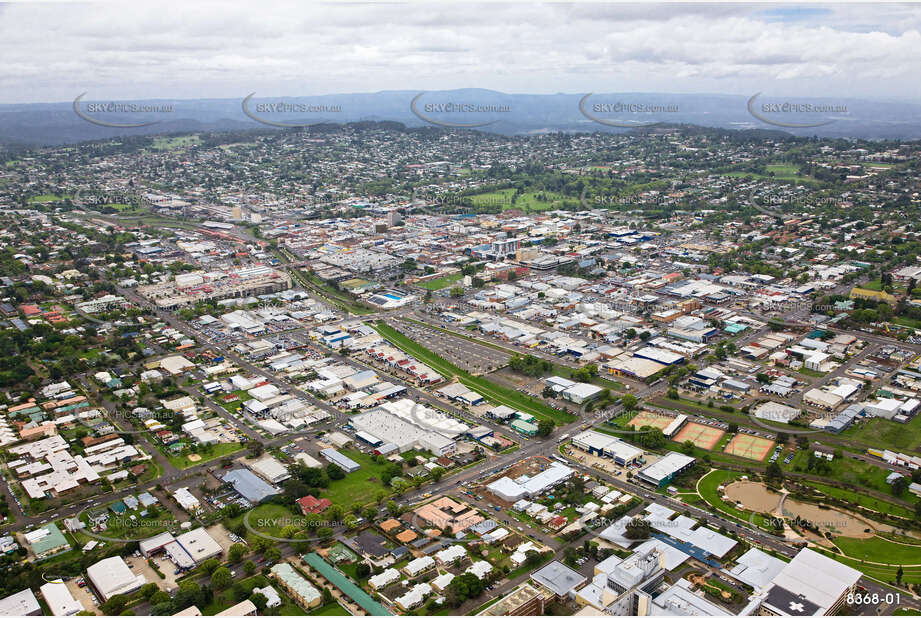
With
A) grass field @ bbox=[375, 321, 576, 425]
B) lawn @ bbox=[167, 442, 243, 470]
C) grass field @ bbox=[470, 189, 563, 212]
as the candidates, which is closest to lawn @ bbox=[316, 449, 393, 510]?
lawn @ bbox=[167, 442, 243, 470]

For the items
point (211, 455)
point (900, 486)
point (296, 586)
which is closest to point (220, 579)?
point (296, 586)

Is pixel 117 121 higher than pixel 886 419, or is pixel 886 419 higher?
pixel 117 121

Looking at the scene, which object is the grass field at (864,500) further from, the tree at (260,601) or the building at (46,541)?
the building at (46,541)

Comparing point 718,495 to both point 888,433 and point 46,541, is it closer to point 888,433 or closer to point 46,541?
point 888,433

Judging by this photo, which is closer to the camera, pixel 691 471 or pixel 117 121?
pixel 691 471

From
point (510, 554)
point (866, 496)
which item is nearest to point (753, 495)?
point (866, 496)

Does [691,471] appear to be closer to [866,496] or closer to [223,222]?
[866,496]

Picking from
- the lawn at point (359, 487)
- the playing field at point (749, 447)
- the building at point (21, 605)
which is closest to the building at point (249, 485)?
the lawn at point (359, 487)

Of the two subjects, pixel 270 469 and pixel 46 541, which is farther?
pixel 270 469
